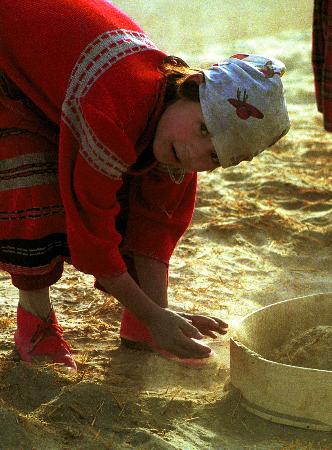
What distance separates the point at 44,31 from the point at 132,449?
1100 millimetres

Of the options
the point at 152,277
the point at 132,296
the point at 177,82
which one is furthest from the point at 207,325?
the point at 177,82

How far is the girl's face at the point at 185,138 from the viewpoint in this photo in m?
2.26

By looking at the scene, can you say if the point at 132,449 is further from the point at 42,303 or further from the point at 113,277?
the point at 42,303

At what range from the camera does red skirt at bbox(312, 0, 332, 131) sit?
13.5 feet

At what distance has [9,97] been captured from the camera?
2.47 metres

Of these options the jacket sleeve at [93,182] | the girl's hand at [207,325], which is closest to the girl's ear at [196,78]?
the jacket sleeve at [93,182]

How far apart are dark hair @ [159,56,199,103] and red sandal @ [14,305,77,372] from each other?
812 millimetres

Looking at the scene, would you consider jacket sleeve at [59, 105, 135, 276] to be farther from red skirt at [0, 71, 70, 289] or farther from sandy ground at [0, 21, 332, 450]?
sandy ground at [0, 21, 332, 450]

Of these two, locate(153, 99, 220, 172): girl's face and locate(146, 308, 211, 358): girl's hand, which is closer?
locate(153, 99, 220, 172): girl's face

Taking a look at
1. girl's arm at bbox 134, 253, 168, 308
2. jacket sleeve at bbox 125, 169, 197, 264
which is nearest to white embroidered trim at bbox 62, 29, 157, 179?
jacket sleeve at bbox 125, 169, 197, 264

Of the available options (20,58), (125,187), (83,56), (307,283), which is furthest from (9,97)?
(307,283)

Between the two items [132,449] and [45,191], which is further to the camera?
[45,191]

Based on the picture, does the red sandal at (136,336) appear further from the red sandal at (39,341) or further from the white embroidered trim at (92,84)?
the white embroidered trim at (92,84)

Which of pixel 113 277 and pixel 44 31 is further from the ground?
pixel 44 31
